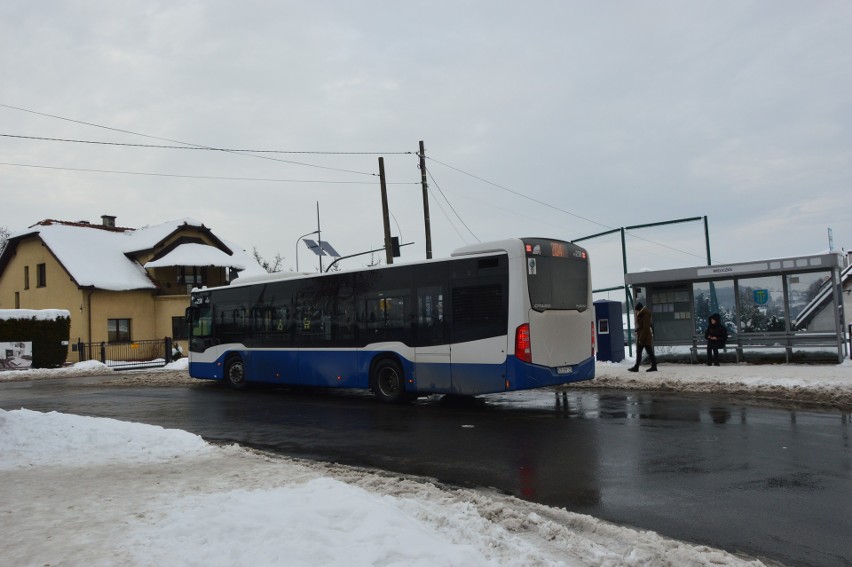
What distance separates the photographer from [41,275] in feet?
143

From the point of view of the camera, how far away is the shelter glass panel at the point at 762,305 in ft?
58.0

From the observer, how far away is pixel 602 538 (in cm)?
492

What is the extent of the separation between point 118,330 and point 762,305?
122ft

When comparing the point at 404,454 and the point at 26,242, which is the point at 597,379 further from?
the point at 26,242

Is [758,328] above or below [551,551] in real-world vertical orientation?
above

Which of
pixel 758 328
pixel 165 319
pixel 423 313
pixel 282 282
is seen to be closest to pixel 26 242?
pixel 165 319

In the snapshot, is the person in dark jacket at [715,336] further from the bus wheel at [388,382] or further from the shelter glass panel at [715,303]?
the bus wheel at [388,382]

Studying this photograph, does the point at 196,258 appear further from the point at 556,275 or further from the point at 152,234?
the point at 556,275

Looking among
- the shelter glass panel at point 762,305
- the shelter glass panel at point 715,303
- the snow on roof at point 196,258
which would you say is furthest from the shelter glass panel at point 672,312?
the snow on roof at point 196,258

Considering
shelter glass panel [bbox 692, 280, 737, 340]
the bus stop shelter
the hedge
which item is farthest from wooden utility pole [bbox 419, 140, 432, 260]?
the hedge

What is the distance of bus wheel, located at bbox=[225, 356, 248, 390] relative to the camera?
18.2 m

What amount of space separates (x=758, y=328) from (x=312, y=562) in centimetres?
1713

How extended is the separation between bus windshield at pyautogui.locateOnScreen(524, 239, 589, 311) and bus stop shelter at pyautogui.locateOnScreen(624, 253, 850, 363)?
6966 mm

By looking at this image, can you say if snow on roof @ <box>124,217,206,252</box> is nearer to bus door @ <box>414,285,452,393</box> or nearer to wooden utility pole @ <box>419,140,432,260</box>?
wooden utility pole @ <box>419,140,432,260</box>
